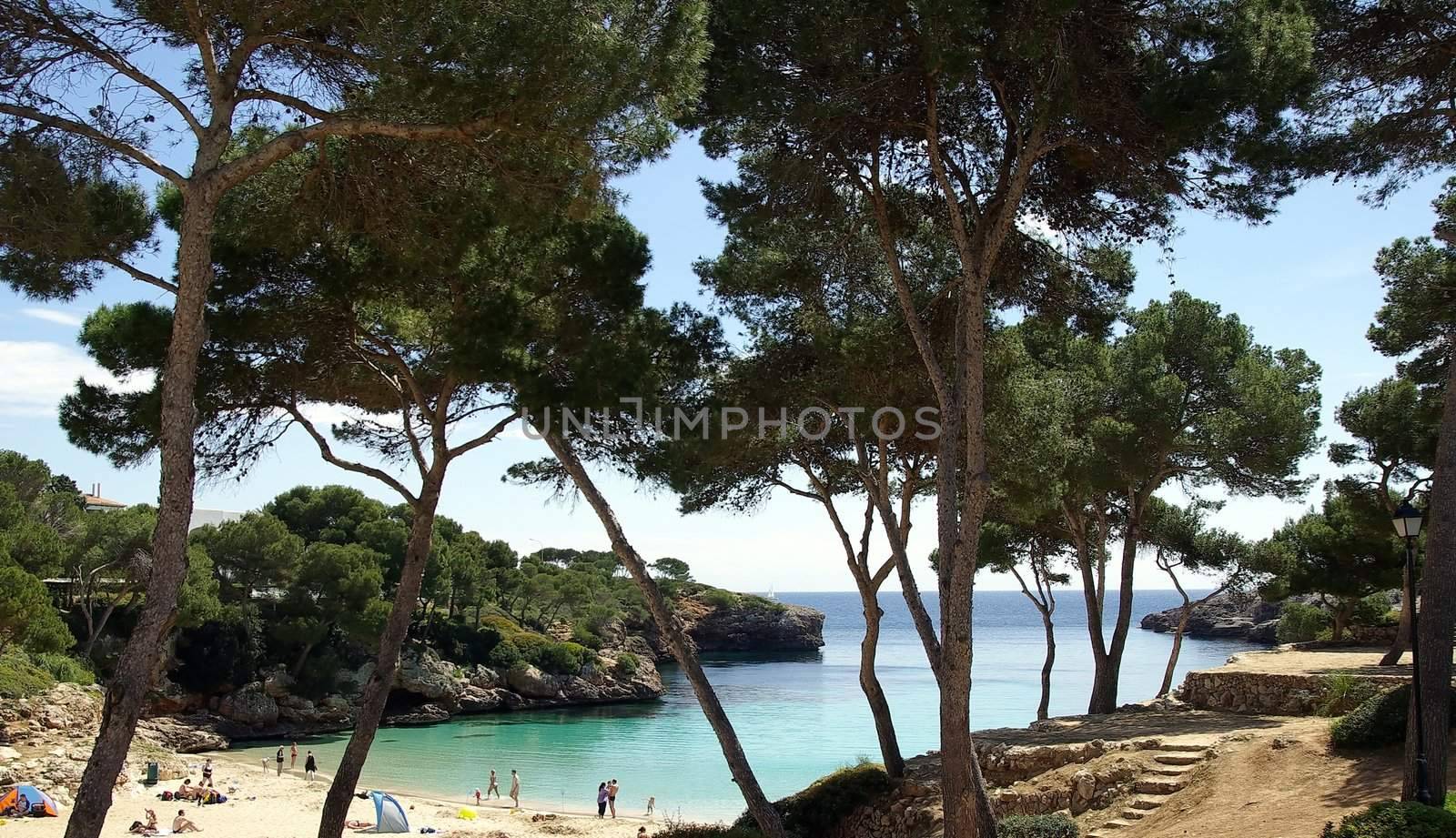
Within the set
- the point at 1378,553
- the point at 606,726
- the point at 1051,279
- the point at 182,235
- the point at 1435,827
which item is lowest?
the point at 606,726

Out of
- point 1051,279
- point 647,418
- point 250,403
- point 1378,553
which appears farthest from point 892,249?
point 1378,553

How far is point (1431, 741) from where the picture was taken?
7.75m

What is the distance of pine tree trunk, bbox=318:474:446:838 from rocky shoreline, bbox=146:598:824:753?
9.66 m

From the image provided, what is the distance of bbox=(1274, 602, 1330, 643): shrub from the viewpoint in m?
33.5

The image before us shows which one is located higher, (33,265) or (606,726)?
(33,265)

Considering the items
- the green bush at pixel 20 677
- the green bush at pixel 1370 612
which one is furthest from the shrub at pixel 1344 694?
the green bush at pixel 20 677

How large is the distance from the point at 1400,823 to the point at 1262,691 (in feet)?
26.0

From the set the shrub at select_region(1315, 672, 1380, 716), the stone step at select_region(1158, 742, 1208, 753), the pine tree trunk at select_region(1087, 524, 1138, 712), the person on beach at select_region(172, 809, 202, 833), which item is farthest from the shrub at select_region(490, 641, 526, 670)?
the shrub at select_region(1315, 672, 1380, 716)

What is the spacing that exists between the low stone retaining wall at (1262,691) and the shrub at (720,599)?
2739 inches

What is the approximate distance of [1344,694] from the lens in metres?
11.7

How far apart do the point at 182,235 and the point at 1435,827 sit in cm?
952

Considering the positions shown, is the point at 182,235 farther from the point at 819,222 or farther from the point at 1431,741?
the point at 1431,741

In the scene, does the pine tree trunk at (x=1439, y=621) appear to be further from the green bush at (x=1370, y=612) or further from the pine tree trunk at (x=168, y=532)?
the green bush at (x=1370, y=612)

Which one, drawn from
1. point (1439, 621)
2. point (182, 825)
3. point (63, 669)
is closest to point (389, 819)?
point (182, 825)
